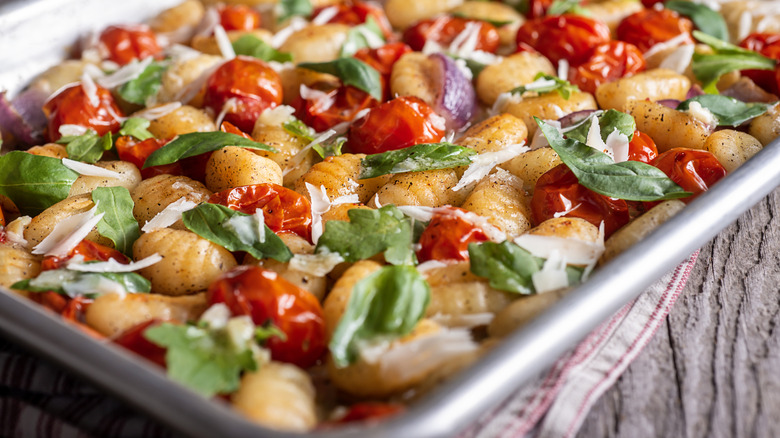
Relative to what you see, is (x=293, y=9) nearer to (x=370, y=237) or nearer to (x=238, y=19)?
(x=238, y=19)

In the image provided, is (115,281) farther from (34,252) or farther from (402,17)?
(402,17)

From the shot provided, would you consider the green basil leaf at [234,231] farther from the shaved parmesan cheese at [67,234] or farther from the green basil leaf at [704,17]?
the green basil leaf at [704,17]

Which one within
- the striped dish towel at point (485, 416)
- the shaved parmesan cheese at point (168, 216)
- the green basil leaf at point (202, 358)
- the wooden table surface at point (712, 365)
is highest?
the green basil leaf at point (202, 358)

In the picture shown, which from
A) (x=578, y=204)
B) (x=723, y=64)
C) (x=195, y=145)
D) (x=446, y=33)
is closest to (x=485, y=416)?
(x=578, y=204)

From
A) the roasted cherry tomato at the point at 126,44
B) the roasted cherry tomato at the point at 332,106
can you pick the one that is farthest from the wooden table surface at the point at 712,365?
the roasted cherry tomato at the point at 126,44

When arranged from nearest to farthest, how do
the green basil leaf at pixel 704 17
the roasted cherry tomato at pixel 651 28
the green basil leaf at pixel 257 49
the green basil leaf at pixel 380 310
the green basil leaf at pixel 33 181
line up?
the green basil leaf at pixel 380 310, the green basil leaf at pixel 33 181, the green basil leaf at pixel 257 49, the roasted cherry tomato at pixel 651 28, the green basil leaf at pixel 704 17

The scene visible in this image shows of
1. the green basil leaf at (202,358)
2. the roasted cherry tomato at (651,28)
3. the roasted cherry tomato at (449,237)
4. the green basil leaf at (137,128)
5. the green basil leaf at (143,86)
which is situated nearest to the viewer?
the green basil leaf at (202,358)
